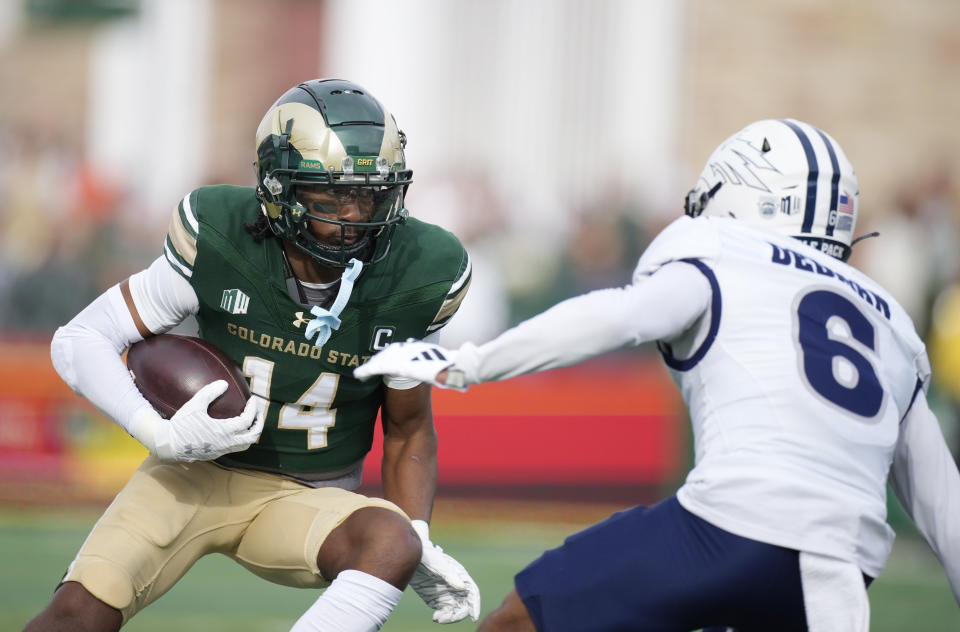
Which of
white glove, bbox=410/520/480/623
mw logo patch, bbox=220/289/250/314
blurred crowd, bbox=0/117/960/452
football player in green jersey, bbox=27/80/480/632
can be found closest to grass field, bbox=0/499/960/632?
blurred crowd, bbox=0/117/960/452

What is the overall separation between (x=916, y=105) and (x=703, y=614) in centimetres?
1083

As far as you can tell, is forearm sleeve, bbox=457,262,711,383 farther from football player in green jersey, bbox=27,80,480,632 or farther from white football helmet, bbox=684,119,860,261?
football player in green jersey, bbox=27,80,480,632

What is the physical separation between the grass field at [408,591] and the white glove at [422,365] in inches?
110

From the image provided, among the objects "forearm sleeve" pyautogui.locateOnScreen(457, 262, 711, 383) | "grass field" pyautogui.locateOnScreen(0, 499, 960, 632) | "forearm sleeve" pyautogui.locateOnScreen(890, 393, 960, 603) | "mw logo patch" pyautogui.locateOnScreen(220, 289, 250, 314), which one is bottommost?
"grass field" pyautogui.locateOnScreen(0, 499, 960, 632)

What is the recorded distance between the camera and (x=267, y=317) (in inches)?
133

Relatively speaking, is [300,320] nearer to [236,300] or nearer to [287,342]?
[287,342]

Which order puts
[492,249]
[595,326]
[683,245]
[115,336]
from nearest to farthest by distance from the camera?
[595,326] → [683,245] → [115,336] → [492,249]

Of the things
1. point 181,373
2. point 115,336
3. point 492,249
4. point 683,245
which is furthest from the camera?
point 492,249

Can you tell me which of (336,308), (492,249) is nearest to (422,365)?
(336,308)

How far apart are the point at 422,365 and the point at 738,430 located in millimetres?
696

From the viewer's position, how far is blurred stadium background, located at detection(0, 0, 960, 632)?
774 centimetres

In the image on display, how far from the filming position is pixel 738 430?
2816 millimetres

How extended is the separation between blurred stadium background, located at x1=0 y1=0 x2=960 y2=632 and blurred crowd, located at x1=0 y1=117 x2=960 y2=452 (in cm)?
2

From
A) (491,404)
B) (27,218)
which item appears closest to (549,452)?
(491,404)
